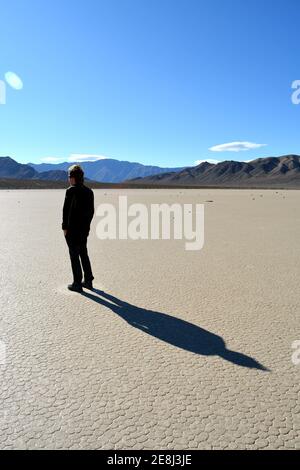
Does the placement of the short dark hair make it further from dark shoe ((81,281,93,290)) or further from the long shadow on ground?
the long shadow on ground

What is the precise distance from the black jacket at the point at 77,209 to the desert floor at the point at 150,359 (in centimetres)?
94

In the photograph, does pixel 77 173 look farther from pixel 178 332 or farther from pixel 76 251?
pixel 178 332

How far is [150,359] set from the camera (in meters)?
3.48

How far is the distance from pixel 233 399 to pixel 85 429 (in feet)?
3.57

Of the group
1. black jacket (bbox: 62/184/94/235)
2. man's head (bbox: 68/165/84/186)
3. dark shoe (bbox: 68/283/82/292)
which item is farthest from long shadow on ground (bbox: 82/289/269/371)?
man's head (bbox: 68/165/84/186)

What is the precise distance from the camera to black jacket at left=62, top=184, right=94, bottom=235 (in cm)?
548

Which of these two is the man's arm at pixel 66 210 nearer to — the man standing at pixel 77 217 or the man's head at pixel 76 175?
the man standing at pixel 77 217

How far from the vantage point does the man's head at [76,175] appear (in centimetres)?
539

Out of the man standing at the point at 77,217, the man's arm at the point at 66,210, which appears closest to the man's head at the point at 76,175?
the man standing at the point at 77,217

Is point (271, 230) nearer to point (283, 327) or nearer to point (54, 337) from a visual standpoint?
point (283, 327)

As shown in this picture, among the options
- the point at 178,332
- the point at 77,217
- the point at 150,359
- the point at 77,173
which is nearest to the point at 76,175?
the point at 77,173

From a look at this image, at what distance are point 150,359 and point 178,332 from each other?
700 millimetres

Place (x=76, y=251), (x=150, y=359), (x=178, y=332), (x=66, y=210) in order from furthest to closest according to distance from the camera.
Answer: (x=76, y=251) → (x=66, y=210) → (x=178, y=332) → (x=150, y=359)

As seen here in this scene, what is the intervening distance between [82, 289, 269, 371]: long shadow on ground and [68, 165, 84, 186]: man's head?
1663mm
